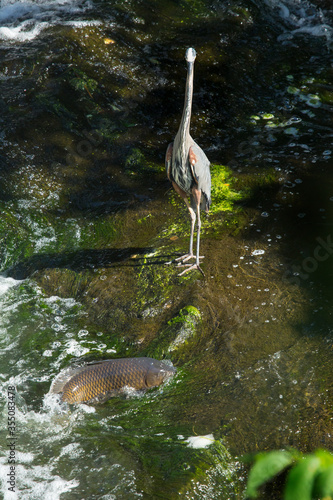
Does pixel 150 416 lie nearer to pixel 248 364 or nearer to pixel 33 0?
pixel 248 364

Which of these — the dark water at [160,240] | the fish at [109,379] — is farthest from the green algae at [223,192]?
the fish at [109,379]

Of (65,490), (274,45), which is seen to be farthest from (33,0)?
(65,490)

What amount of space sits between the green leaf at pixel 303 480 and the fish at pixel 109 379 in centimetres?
259

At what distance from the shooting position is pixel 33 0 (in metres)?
8.67

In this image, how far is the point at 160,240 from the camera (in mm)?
5055

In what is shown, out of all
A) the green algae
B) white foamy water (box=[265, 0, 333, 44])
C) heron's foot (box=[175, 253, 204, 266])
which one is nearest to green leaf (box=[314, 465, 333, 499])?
heron's foot (box=[175, 253, 204, 266])

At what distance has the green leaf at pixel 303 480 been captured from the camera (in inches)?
35.4

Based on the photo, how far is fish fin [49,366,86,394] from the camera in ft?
11.3

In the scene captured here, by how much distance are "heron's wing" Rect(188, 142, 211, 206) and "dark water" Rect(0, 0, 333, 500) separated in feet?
2.53

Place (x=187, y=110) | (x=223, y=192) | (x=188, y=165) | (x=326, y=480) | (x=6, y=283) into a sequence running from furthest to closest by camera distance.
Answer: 1. (x=223, y=192)
2. (x=6, y=283)
3. (x=188, y=165)
4. (x=187, y=110)
5. (x=326, y=480)

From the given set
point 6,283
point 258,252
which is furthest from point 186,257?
point 6,283

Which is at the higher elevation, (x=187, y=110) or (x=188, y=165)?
(x=187, y=110)

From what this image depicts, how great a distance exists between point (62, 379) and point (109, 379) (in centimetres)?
39

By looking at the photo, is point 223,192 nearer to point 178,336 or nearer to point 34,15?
point 178,336
